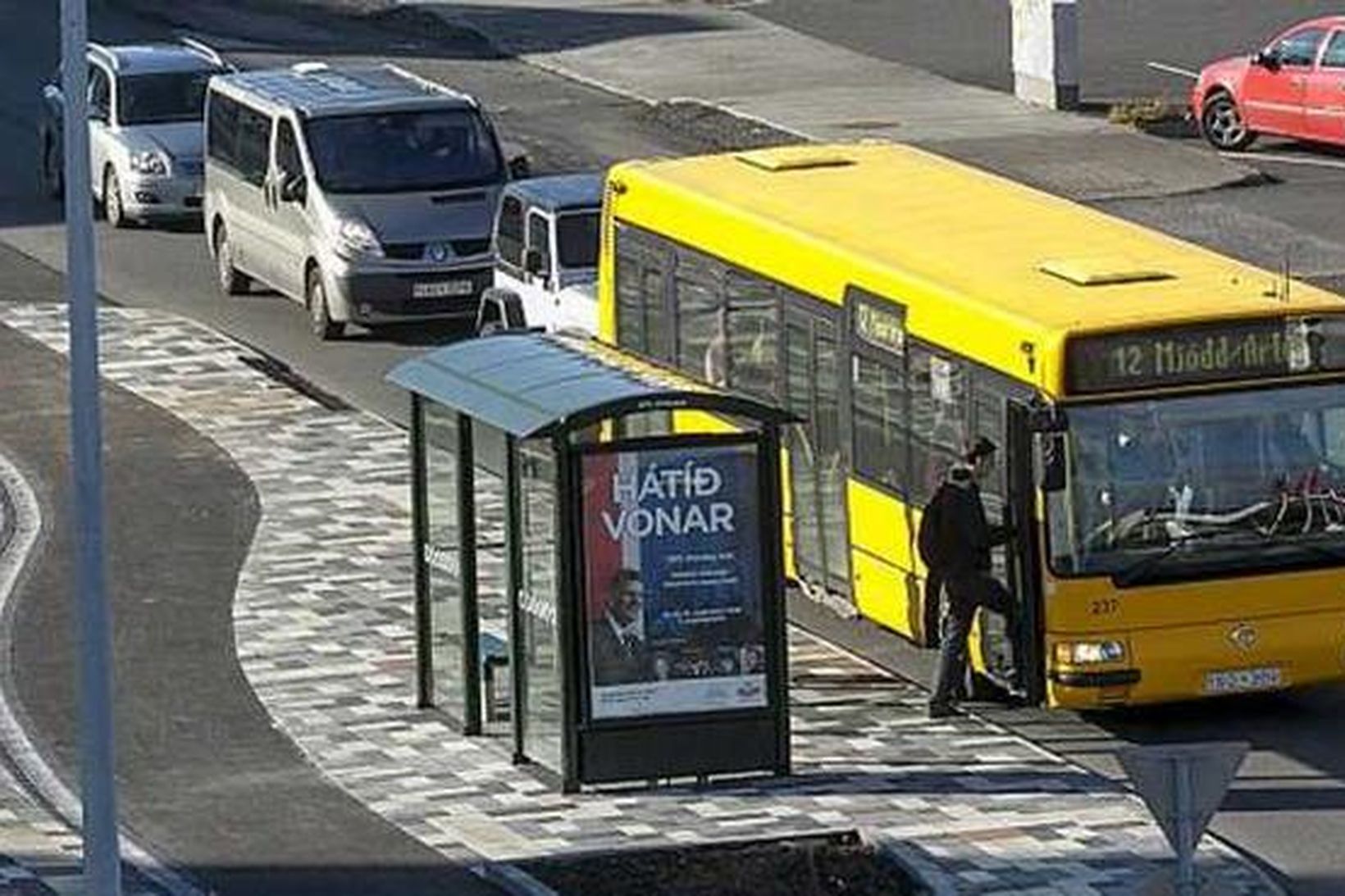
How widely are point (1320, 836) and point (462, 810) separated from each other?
4.47m

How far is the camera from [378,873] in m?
20.4

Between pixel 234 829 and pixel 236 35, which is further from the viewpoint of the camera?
pixel 236 35

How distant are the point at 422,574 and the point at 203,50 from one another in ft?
71.3

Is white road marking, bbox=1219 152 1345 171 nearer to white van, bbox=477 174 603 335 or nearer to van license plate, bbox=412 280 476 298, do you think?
van license plate, bbox=412 280 476 298

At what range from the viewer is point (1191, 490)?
2216cm

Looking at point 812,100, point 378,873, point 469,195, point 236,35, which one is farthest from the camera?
point 236,35

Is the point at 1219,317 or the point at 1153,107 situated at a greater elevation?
the point at 1219,317

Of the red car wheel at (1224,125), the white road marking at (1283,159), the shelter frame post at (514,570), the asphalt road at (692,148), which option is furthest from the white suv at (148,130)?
the shelter frame post at (514,570)

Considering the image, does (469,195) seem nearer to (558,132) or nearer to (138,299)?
(138,299)

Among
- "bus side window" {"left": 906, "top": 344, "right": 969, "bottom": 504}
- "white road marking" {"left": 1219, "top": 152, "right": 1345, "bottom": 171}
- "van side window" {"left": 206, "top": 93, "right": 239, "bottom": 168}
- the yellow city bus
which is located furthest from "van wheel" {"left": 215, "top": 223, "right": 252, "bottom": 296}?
"bus side window" {"left": 906, "top": 344, "right": 969, "bottom": 504}

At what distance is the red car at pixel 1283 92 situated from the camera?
44000 millimetres

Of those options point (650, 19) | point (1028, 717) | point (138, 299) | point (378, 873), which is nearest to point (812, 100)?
point (650, 19)

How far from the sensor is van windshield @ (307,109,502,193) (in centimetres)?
3603

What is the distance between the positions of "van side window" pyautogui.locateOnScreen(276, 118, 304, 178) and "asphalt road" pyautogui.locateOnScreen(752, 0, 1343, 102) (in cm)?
1467
